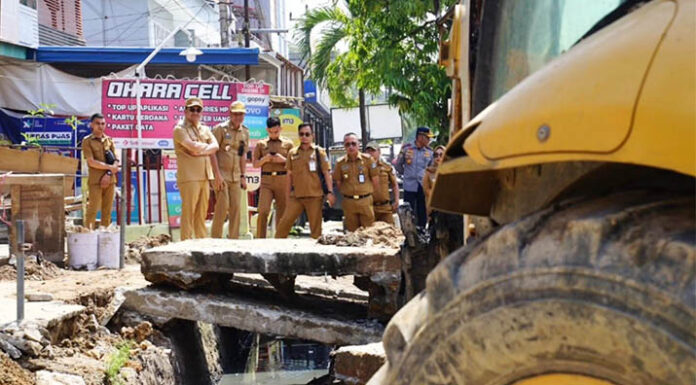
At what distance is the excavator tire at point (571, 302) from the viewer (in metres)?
1.54

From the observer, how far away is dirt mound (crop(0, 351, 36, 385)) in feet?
14.7

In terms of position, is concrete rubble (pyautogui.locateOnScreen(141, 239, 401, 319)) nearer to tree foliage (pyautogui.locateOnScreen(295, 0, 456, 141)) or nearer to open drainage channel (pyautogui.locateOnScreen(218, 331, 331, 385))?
open drainage channel (pyautogui.locateOnScreen(218, 331, 331, 385))

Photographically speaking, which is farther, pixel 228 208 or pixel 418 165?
pixel 418 165

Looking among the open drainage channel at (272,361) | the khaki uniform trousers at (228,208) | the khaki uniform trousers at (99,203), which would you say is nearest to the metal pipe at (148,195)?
the khaki uniform trousers at (99,203)

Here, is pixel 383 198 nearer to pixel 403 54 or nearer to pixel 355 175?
pixel 355 175

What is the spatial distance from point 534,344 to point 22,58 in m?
18.8

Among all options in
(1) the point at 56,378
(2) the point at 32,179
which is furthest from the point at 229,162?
(1) the point at 56,378

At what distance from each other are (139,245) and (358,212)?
2.74m

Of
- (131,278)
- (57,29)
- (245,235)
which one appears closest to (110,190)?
(245,235)

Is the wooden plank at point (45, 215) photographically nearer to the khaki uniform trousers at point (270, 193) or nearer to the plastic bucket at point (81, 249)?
the plastic bucket at point (81, 249)

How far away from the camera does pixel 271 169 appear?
34.2ft

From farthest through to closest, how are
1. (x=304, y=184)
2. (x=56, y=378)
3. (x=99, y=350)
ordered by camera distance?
(x=304, y=184)
(x=99, y=350)
(x=56, y=378)

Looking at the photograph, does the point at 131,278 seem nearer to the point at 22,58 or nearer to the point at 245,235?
the point at 245,235

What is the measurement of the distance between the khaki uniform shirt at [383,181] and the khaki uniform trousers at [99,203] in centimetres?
346
